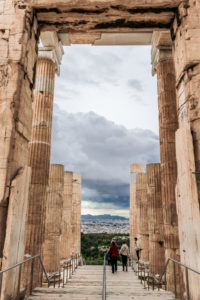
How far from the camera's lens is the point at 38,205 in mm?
10805

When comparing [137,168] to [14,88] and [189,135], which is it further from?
[14,88]

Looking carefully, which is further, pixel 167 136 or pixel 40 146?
pixel 40 146

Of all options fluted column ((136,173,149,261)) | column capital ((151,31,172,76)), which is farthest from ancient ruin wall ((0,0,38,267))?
fluted column ((136,173,149,261))

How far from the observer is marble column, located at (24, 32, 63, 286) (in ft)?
33.8

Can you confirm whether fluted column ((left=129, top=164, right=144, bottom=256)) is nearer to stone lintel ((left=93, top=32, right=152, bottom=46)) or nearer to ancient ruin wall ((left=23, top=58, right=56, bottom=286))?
ancient ruin wall ((left=23, top=58, right=56, bottom=286))

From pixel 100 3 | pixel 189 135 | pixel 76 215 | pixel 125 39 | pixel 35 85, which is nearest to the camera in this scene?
pixel 189 135

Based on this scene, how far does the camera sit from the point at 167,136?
11164 mm

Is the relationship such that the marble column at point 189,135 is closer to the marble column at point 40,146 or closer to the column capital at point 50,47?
the marble column at point 40,146

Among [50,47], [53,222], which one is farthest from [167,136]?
[53,222]

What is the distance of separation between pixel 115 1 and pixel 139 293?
6509 millimetres

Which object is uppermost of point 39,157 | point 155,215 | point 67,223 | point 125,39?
point 125,39

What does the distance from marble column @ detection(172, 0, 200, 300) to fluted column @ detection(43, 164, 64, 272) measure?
9845 mm

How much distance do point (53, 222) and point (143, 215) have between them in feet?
24.1

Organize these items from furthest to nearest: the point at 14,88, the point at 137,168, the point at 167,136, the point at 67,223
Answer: the point at 137,168 → the point at 67,223 → the point at 167,136 → the point at 14,88
